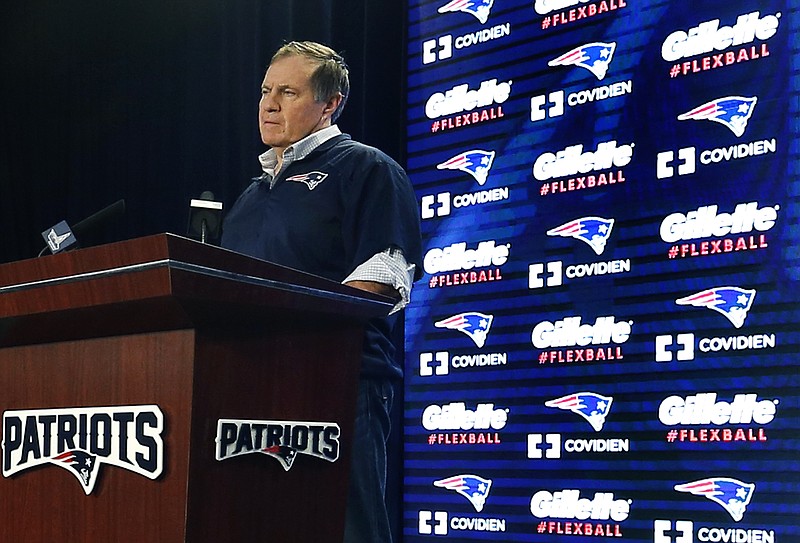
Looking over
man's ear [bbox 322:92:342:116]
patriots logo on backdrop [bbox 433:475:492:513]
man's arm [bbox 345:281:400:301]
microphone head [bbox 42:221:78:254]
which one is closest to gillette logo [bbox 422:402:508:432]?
patriots logo on backdrop [bbox 433:475:492:513]

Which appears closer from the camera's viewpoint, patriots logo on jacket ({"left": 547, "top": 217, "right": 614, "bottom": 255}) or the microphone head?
the microphone head

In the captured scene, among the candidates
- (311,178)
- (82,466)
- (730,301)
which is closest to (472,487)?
(730,301)

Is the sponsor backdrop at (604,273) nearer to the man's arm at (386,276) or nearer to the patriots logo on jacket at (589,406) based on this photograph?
the patriots logo on jacket at (589,406)

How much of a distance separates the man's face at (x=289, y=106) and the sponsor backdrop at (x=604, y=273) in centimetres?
124

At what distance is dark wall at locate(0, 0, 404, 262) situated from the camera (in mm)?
3615

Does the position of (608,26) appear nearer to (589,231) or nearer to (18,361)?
(589,231)

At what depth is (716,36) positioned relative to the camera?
9.23 feet

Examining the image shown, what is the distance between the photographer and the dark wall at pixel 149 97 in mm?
3615

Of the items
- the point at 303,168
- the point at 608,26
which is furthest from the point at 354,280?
the point at 608,26

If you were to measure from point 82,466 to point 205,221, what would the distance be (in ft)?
1.18

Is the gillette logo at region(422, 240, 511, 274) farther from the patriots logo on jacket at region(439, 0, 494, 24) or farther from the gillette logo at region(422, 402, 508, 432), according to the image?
the patriots logo on jacket at region(439, 0, 494, 24)

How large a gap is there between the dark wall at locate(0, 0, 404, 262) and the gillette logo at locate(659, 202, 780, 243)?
1.05 metres

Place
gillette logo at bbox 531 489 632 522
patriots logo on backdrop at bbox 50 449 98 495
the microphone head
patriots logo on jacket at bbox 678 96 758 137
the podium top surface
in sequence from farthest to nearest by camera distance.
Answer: gillette logo at bbox 531 489 632 522
patriots logo on jacket at bbox 678 96 758 137
the microphone head
patriots logo on backdrop at bbox 50 449 98 495
the podium top surface

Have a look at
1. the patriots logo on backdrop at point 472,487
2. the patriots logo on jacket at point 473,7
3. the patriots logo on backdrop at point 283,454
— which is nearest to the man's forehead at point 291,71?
the patriots logo on backdrop at point 283,454
